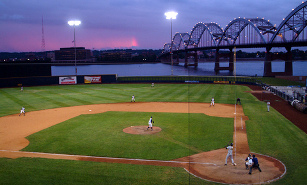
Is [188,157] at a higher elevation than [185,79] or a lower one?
lower

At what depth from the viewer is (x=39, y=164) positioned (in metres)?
13.6

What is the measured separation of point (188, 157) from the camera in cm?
1457

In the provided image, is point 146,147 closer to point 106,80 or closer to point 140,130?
point 140,130

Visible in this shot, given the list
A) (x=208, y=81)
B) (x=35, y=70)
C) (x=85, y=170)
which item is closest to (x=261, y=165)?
(x=85, y=170)

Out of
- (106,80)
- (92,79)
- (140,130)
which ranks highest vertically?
(92,79)

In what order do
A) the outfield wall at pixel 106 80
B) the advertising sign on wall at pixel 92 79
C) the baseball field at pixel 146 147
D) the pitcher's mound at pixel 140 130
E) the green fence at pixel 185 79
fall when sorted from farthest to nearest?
the advertising sign on wall at pixel 92 79
the green fence at pixel 185 79
the outfield wall at pixel 106 80
the pitcher's mound at pixel 140 130
the baseball field at pixel 146 147

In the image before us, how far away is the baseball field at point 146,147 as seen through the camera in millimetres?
12062

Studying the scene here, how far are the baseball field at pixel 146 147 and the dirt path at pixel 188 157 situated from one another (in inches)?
1.9

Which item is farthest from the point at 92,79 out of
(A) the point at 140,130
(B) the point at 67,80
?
(A) the point at 140,130

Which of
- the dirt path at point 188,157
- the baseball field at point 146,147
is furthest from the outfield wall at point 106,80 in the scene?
the dirt path at point 188,157

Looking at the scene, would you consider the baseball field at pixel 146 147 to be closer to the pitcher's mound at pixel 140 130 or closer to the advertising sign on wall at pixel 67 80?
the pitcher's mound at pixel 140 130

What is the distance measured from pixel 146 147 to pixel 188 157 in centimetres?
304

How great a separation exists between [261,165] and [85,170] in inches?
357

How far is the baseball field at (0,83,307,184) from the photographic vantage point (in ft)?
39.6
